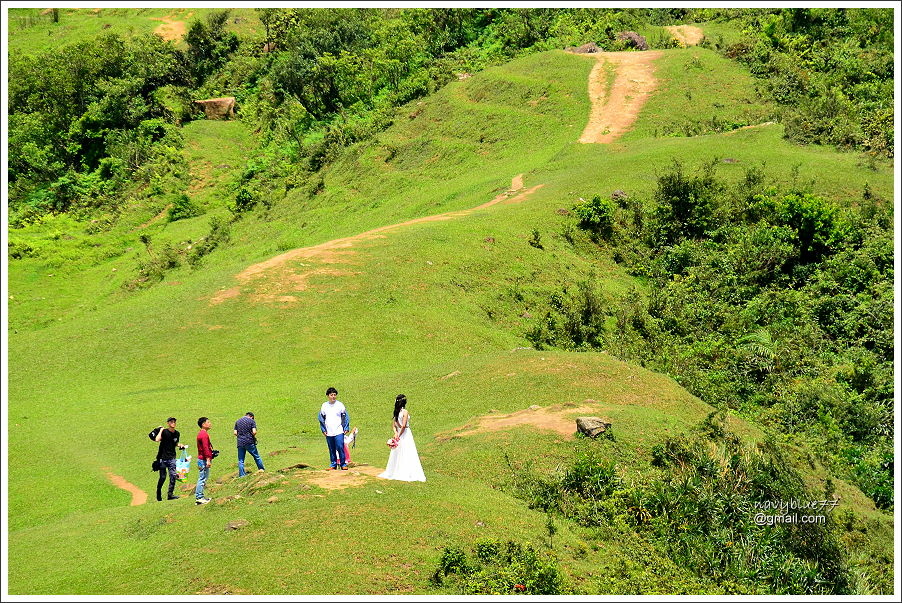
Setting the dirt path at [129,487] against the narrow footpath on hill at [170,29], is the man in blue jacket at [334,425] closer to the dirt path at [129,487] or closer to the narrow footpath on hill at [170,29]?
the dirt path at [129,487]

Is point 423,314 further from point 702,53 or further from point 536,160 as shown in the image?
point 702,53

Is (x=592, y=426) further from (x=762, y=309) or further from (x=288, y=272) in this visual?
(x=288, y=272)

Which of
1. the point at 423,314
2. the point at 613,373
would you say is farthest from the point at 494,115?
the point at 613,373

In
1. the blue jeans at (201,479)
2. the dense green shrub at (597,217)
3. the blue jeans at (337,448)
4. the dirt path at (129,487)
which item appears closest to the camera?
the blue jeans at (201,479)

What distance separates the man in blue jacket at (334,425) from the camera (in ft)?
47.9

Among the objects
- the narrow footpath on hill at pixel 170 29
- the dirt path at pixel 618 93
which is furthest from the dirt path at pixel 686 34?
the narrow footpath on hill at pixel 170 29

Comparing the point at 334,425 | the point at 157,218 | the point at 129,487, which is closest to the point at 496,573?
the point at 334,425

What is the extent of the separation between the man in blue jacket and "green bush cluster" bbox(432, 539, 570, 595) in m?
3.40

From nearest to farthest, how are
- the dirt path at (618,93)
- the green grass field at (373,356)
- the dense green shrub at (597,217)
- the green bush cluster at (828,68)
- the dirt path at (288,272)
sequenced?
the green grass field at (373,356) < the dirt path at (288,272) < the dense green shrub at (597,217) < the green bush cluster at (828,68) < the dirt path at (618,93)

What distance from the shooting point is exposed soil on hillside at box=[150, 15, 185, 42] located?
3100 inches

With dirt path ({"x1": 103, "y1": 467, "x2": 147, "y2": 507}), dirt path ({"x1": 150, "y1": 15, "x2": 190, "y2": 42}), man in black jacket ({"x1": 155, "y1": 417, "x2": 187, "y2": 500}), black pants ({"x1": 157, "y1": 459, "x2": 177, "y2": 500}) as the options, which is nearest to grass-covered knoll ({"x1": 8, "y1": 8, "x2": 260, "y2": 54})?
dirt path ({"x1": 150, "y1": 15, "x2": 190, "y2": 42})

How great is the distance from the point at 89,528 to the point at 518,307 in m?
Answer: 18.3

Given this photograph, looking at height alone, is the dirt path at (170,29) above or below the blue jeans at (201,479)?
above

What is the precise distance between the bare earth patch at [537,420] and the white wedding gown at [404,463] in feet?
12.9
